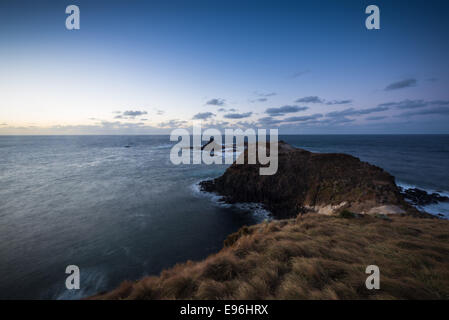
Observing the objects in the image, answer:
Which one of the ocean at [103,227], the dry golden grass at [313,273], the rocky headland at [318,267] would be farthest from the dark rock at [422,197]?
the dry golden grass at [313,273]


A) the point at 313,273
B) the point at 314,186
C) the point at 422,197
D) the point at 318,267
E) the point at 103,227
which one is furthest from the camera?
the point at 422,197

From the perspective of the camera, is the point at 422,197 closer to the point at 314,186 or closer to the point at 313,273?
the point at 314,186

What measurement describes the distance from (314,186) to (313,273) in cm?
1927

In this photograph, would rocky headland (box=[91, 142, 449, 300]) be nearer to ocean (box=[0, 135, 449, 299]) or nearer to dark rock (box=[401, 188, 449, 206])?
ocean (box=[0, 135, 449, 299])

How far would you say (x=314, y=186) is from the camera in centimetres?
2097

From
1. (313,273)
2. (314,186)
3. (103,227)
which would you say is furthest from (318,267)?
(103,227)

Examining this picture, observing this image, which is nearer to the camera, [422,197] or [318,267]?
[318,267]

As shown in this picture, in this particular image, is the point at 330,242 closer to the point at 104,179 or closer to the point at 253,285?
the point at 253,285

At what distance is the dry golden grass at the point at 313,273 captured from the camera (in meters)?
3.58

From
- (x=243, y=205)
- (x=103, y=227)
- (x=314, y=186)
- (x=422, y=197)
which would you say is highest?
(x=314, y=186)

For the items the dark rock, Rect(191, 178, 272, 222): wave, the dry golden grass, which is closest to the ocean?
Rect(191, 178, 272, 222): wave

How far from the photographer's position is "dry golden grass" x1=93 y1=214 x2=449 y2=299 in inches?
141

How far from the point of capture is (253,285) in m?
3.83

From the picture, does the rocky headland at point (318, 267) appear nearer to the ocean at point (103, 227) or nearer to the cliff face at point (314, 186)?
the cliff face at point (314, 186)
